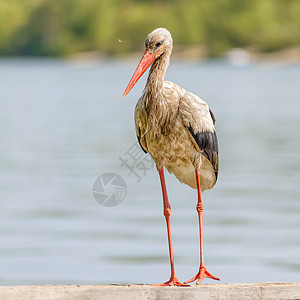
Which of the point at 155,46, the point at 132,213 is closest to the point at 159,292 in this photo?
the point at 155,46

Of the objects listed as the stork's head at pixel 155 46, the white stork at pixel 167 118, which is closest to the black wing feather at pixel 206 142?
the white stork at pixel 167 118

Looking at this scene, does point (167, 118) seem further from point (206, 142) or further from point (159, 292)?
point (159, 292)

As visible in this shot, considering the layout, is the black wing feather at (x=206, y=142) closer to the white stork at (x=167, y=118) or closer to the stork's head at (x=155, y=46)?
the white stork at (x=167, y=118)

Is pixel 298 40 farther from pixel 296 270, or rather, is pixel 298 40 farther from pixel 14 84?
pixel 296 270

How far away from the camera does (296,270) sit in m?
11.4

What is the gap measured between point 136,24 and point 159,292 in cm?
12747

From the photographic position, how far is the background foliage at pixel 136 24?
132250 millimetres

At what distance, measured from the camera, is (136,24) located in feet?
436

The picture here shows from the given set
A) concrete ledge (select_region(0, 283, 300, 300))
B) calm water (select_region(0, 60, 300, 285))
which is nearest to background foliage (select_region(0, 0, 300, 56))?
calm water (select_region(0, 60, 300, 285))

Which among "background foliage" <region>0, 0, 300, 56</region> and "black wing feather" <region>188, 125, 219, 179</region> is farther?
"background foliage" <region>0, 0, 300, 56</region>

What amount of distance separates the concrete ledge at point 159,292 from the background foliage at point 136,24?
118848mm

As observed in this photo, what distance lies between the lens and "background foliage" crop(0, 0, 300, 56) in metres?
132

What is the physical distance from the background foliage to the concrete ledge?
119m

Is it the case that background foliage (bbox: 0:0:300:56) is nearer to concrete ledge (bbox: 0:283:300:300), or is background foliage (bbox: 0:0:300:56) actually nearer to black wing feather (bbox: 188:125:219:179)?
black wing feather (bbox: 188:125:219:179)
